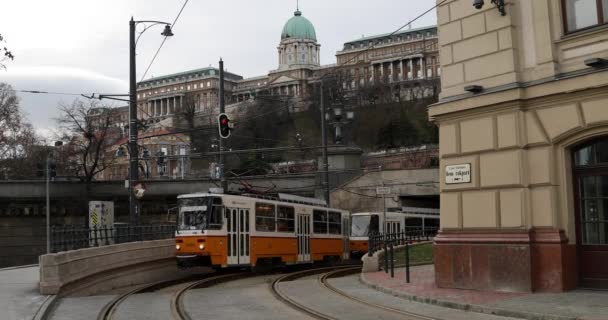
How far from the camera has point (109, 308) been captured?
14.3 metres

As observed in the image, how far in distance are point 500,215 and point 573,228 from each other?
1471 mm

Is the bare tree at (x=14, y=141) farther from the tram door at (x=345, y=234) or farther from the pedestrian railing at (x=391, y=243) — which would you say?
the pedestrian railing at (x=391, y=243)

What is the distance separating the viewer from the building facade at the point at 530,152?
13.6 m

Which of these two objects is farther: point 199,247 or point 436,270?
point 199,247

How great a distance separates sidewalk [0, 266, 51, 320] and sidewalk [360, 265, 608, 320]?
25.2 ft

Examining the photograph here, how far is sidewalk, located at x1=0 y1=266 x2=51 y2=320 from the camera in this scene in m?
12.9

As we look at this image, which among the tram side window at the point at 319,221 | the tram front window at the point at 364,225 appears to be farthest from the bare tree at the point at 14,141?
the tram side window at the point at 319,221

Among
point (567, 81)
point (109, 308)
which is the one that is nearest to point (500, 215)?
point (567, 81)

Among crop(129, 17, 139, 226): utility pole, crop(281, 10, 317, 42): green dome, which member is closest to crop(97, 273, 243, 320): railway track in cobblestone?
crop(129, 17, 139, 226): utility pole

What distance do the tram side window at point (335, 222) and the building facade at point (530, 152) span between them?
49.2 ft

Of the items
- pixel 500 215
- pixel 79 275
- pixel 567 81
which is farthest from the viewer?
pixel 79 275

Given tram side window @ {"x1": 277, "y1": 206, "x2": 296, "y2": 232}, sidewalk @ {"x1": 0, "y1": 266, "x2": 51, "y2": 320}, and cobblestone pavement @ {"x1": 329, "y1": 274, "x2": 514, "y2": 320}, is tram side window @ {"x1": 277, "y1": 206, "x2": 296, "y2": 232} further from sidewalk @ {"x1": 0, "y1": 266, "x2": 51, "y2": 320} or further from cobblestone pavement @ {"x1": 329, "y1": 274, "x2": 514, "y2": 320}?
sidewalk @ {"x1": 0, "y1": 266, "x2": 51, "y2": 320}

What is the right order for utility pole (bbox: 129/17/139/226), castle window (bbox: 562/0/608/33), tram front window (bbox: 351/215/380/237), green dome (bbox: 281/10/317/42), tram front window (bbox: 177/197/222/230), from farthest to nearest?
green dome (bbox: 281/10/317/42) → tram front window (bbox: 351/215/380/237) → utility pole (bbox: 129/17/139/226) → tram front window (bbox: 177/197/222/230) → castle window (bbox: 562/0/608/33)

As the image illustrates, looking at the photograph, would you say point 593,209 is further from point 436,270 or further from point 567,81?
point 436,270
